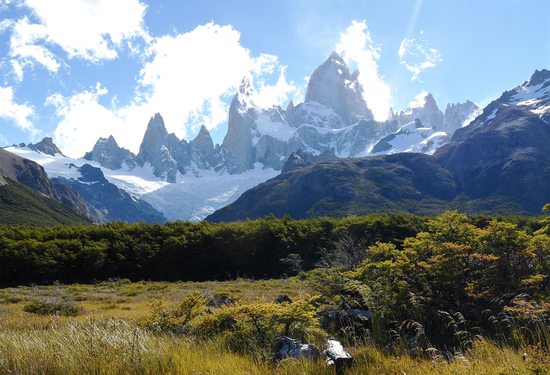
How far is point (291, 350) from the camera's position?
24.6ft

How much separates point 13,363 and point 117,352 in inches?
55.6

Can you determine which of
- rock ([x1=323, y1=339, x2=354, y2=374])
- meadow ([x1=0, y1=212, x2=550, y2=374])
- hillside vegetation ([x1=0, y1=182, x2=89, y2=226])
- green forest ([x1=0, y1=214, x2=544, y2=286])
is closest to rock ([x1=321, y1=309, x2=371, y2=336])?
meadow ([x1=0, y1=212, x2=550, y2=374])

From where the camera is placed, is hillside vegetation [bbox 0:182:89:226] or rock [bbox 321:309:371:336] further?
hillside vegetation [bbox 0:182:89:226]

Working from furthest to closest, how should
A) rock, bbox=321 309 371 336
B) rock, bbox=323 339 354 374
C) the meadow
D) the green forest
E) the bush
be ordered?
the green forest, the bush, rock, bbox=321 309 371 336, rock, bbox=323 339 354 374, the meadow

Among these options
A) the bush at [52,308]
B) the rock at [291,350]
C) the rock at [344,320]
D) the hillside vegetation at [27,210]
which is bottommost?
the rock at [344,320]

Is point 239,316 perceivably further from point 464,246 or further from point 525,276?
point 525,276

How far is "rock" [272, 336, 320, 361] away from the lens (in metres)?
7.23

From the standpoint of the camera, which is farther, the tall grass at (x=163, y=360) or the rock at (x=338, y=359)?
the rock at (x=338, y=359)

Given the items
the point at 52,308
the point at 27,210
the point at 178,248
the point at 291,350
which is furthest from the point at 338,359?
the point at 27,210

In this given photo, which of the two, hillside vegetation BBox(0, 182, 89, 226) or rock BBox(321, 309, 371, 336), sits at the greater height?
hillside vegetation BBox(0, 182, 89, 226)

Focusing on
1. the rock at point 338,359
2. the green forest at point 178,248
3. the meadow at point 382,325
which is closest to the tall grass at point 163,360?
the meadow at point 382,325

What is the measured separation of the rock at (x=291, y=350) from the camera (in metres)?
7.23

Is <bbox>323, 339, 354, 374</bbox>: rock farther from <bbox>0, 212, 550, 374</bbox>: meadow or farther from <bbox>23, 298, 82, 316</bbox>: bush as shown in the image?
<bbox>23, 298, 82, 316</bbox>: bush

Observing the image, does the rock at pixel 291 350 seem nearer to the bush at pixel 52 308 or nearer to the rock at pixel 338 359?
the rock at pixel 338 359
